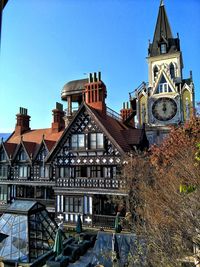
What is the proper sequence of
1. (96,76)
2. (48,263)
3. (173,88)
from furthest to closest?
(173,88)
(96,76)
(48,263)

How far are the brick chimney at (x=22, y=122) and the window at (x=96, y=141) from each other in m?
16.1

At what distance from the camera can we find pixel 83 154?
21.3 m

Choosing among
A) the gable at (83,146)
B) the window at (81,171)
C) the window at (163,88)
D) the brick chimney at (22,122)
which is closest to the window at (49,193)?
the gable at (83,146)

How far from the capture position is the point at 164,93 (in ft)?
91.4

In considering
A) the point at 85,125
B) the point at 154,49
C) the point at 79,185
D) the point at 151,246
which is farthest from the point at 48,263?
the point at 154,49

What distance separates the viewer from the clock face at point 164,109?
2710 cm

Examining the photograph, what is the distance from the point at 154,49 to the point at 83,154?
19.7 metres

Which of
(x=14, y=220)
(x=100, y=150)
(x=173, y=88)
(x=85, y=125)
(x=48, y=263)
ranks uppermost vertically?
(x=173, y=88)

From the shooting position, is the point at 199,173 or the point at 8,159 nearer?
the point at 199,173

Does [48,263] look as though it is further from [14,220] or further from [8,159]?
[8,159]

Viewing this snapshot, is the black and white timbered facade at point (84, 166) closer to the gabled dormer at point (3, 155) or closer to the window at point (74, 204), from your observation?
the window at point (74, 204)

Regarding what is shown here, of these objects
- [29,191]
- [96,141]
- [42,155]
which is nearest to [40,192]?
[29,191]

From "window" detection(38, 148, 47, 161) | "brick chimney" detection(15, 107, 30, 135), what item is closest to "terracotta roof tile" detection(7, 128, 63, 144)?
"brick chimney" detection(15, 107, 30, 135)

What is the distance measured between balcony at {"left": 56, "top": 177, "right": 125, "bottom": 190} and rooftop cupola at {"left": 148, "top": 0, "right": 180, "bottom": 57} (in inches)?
787
